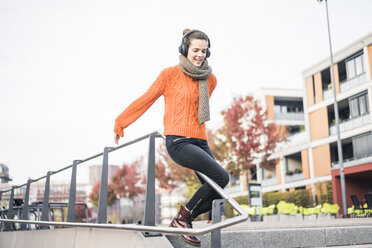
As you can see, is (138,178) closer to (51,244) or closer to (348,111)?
(348,111)

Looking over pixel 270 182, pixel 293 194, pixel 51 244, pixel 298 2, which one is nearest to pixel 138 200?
pixel 270 182

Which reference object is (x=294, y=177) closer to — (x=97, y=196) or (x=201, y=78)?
(x=97, y=196)

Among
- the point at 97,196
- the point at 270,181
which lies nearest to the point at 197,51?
the point at 270,181

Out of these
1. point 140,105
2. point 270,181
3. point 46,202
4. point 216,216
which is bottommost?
point 216,216

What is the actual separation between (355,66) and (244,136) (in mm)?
8896

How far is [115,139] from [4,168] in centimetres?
751

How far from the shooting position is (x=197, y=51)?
12.7 ft

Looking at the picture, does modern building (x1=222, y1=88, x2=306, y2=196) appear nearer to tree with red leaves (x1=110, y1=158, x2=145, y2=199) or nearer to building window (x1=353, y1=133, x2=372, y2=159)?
building window (x1=353, y1=133, x2=372, y2=159)

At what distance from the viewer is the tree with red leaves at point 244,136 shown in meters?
29.3

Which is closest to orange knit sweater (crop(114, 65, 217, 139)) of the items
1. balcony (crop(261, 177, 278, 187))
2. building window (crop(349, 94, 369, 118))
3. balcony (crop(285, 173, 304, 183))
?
building window (crop(349, 94, 369, 118))

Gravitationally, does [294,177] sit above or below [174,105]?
above

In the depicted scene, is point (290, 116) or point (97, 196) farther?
point (97, 196)

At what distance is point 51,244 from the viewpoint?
5.80m

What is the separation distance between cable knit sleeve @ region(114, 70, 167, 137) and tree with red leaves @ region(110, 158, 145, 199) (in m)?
48.6
